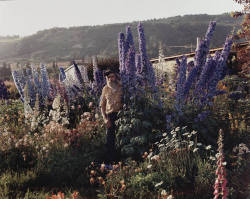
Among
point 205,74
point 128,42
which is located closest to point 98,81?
point 128,42

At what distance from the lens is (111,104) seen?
5270mm

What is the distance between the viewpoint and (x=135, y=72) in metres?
5.44

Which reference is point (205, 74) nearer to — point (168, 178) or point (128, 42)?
point (128, 42)

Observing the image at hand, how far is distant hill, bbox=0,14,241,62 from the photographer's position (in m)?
54.7

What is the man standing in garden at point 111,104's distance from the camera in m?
5.20

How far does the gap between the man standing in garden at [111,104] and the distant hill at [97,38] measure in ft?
136

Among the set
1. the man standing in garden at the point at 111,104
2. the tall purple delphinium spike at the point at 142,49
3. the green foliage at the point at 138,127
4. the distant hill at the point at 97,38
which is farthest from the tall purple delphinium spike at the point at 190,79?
the distant hill at the point at 97,38

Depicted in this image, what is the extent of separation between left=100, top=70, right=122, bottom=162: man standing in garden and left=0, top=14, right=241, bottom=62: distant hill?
136 feet

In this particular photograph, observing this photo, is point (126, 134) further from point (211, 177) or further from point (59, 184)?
point (211, 177)

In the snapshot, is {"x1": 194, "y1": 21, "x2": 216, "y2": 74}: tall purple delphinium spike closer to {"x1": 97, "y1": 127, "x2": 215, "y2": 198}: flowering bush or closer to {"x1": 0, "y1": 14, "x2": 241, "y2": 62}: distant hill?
{"x1": 97, "y1": 127, "x2": 215, "y2": 198}: flowering bush

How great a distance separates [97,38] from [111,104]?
65196 millimetres

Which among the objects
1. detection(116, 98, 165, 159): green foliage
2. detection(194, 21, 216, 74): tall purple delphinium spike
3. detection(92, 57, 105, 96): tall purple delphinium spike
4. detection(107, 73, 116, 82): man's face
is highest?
detection(194, 21, 216, 74): tall purple delphinium spike

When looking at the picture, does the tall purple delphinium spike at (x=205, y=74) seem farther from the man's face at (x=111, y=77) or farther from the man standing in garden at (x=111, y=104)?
the man's face at (x=111, y=77)

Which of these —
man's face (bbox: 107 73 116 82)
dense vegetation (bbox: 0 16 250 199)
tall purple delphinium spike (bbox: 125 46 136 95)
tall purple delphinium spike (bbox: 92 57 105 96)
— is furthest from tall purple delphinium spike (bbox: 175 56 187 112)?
tall purple delphinium spike (bbox: 92 57 105 96)
